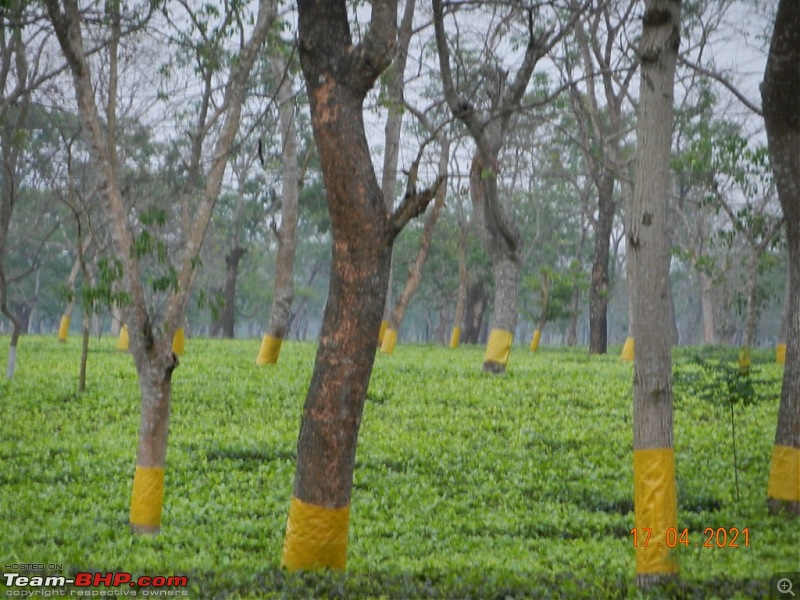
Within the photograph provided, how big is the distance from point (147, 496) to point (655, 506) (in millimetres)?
4647

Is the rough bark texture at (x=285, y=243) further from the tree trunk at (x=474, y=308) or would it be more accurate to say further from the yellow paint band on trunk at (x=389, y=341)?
the tree trunk at (x=474, y=308)

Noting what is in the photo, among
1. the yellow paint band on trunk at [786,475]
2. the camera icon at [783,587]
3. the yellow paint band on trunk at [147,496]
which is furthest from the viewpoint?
the yellow paint band on trunk at [786,475]

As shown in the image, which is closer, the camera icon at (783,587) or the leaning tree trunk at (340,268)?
the camera icon at (783,587)

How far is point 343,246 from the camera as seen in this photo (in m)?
7.48

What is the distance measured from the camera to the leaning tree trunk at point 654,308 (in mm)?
7180

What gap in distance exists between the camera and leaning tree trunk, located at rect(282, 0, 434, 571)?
7441mm

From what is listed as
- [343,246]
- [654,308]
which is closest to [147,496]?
[343,246]

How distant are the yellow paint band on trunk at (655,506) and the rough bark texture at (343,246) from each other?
2118mm

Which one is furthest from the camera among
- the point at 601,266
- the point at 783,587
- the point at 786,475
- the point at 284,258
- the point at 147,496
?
the point at 601,266

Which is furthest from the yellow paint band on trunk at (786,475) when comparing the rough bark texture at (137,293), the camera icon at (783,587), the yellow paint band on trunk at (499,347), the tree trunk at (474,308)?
the tree trunk at (474,308)

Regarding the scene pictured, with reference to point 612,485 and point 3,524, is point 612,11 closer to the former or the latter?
point 612,485

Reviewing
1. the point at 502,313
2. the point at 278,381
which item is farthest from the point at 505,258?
the point at 278,381

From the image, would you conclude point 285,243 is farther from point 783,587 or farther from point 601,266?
point 783,587

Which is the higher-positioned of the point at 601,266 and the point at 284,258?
the point at 601,266
